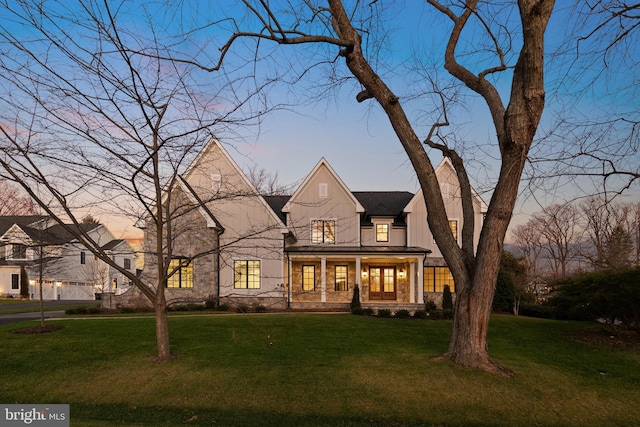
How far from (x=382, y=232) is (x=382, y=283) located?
298cm

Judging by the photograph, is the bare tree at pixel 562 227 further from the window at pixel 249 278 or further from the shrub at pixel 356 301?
the window at pixel 249 278

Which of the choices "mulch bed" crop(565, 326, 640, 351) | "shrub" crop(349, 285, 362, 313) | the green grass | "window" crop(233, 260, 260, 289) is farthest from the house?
"mulch bed" crop(565, 326, 640, 351)

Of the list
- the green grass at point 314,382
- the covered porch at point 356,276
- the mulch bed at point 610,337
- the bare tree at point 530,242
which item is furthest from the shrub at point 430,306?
the bare tree at point 530,242

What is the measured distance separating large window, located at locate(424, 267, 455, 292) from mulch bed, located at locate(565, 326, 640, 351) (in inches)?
384

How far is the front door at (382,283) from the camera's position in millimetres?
22797

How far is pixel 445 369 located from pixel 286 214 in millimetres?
15274

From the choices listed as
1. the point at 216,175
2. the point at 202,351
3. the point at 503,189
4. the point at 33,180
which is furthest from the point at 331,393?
the point at 216,175

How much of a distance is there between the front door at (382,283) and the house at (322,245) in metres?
0.06

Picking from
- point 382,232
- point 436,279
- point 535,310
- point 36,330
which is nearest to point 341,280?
point 382,232

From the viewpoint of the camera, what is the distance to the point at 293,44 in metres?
6.52

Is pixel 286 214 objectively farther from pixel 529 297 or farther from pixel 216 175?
pixel 529 297

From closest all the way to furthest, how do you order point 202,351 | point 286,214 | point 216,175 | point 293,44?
point 293,44 → point 202,351 → point 216,175 → point 286,214

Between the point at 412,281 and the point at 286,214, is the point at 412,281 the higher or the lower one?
the lower one

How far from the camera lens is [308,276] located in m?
22.0
